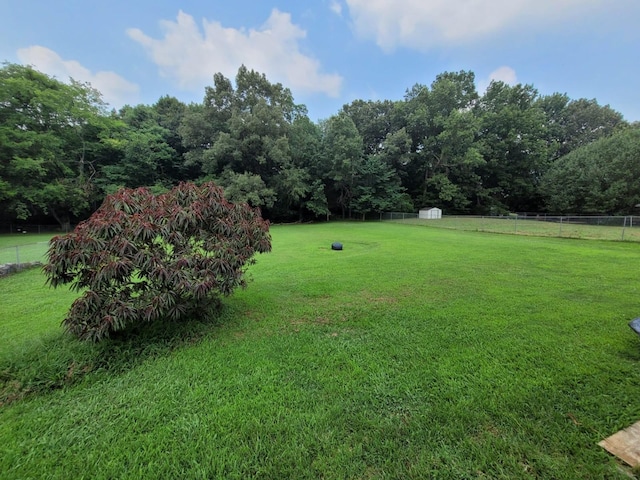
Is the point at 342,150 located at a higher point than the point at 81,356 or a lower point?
higher

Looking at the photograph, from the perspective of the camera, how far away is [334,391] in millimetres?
2168

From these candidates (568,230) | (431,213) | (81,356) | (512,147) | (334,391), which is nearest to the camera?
(334,391)

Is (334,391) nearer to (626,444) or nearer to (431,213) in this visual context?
(626,444)

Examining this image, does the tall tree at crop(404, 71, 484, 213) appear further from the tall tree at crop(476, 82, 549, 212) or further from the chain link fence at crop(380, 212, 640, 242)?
the chain link fence at crop(380, 212, 640, 242)

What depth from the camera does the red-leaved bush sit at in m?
2.55

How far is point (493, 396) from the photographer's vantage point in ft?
6.74

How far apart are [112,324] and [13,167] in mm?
23161

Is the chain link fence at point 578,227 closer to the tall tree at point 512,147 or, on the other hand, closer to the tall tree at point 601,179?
the tall tree at point 601,179

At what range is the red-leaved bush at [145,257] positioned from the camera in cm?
255

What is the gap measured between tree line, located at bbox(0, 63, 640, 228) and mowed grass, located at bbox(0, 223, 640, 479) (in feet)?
59.8

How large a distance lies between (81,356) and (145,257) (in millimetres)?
1169

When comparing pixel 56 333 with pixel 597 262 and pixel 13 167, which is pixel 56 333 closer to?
pixel 597 262

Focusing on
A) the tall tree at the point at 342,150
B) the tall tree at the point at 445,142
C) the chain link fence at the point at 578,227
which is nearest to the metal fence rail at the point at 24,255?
the chain link fence at the point at 578,227

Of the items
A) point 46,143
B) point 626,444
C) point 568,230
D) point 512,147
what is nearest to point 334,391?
point 626,444
